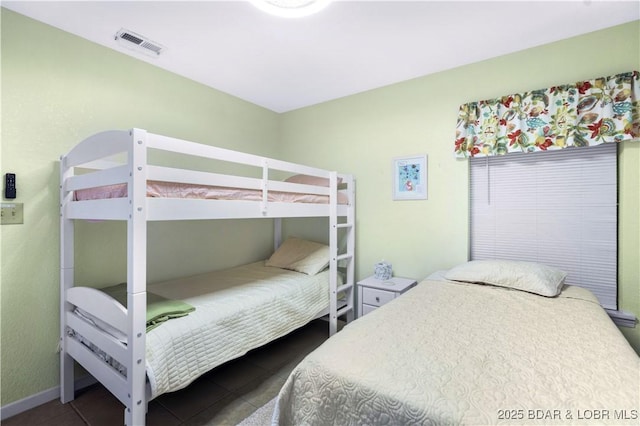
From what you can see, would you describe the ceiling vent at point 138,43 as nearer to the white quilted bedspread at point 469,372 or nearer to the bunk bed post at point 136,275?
the bunk bed post at point 136,275

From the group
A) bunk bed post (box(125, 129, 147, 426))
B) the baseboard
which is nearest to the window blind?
bunk bed post (box(125, 129, 147, 426))

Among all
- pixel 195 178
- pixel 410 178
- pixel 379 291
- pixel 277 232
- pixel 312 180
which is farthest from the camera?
pixel 277 232

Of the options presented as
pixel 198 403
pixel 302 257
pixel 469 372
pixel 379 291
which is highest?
pixel 302 257

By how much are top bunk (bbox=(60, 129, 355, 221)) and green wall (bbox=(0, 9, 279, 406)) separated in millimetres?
198

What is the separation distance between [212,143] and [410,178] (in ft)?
6.33

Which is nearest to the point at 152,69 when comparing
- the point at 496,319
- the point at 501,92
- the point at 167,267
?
the point at 167,267

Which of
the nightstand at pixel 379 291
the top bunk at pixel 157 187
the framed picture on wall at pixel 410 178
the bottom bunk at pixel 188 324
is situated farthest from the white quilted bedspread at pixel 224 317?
the framed picture on wall at pixel 410 178

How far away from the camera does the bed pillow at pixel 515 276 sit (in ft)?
5.89

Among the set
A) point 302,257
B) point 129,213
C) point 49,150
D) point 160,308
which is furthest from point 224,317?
point 49,150

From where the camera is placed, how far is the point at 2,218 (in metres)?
1.68

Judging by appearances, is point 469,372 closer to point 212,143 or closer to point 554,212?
point 554,212

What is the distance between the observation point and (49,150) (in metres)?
1.86

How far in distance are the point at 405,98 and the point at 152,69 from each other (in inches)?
86.8

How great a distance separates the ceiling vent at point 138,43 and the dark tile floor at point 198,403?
7.90ft
